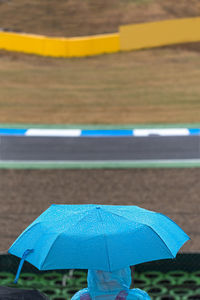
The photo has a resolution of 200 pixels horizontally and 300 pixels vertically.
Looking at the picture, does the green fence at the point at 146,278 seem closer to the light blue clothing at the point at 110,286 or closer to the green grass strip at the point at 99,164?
the light blue clothing at the point at 110,286

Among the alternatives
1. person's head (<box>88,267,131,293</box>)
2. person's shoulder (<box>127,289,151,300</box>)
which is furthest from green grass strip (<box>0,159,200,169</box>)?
person's shoulder (<box>127,289,151,300</box>)

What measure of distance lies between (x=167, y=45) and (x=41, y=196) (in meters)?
14.6

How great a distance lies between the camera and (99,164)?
1198cm

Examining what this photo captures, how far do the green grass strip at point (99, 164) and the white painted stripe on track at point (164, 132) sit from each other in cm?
218

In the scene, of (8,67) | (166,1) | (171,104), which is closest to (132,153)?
(171,104)

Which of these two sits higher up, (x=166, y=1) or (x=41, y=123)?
(x=166, y=1)

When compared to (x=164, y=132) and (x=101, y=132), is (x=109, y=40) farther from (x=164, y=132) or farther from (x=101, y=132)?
(x=164, y=132)

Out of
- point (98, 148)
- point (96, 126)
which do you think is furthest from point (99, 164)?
point (96, 126)

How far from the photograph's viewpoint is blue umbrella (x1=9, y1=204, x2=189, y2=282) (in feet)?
12.2

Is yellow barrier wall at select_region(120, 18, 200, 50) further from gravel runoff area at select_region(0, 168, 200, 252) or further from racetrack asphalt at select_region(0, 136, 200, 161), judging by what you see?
gravel runoff area at select_region(0, 168, 200, 252)

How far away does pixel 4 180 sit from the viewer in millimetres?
10984

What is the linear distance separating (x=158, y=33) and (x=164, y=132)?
31.7ft

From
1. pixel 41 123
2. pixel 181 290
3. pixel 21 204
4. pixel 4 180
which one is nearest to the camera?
pixel 181 290

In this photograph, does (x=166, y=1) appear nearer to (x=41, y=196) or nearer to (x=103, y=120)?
(x=103, y=120)
